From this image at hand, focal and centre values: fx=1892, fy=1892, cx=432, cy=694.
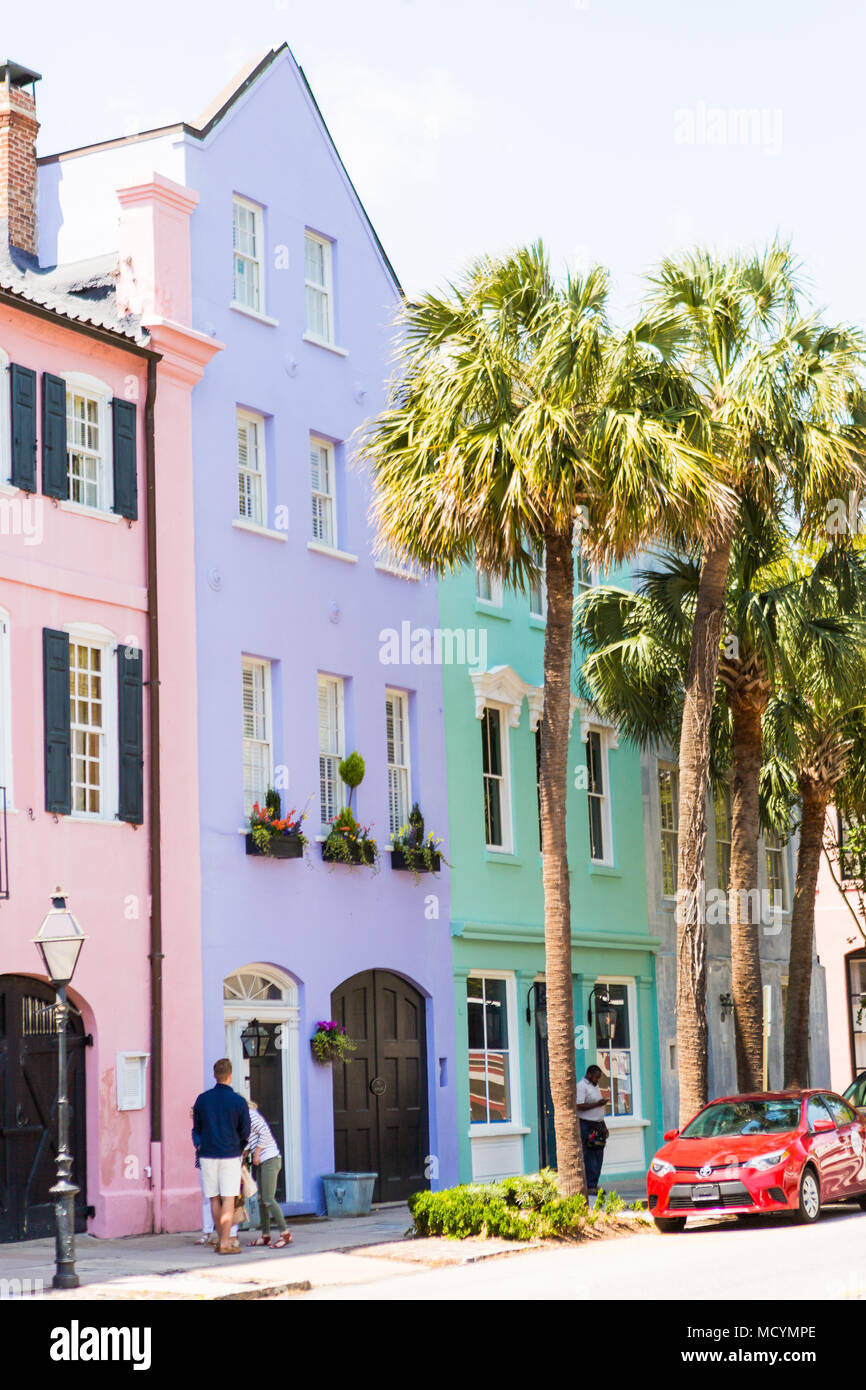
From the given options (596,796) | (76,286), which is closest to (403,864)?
(596,796)

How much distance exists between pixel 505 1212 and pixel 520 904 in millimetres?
8545

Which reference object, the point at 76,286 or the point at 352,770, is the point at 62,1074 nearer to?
the point at 352,770

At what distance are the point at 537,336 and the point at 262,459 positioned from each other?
412 centimetres

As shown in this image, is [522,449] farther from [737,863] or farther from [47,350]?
[737,863]

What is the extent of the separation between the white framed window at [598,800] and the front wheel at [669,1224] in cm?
960

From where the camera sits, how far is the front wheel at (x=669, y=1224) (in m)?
18.5

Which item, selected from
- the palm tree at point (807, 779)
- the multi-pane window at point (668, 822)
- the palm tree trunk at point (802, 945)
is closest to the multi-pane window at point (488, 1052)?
the palm tree at point (807, 779)

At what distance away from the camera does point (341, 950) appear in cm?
2222

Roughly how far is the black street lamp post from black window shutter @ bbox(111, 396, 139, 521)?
5.90m

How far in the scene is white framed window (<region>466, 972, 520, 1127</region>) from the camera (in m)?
24.5

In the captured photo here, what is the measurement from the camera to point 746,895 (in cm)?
2245

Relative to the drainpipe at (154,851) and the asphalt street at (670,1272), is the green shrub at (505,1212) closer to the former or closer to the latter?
the asphalt street at (670,1272)
